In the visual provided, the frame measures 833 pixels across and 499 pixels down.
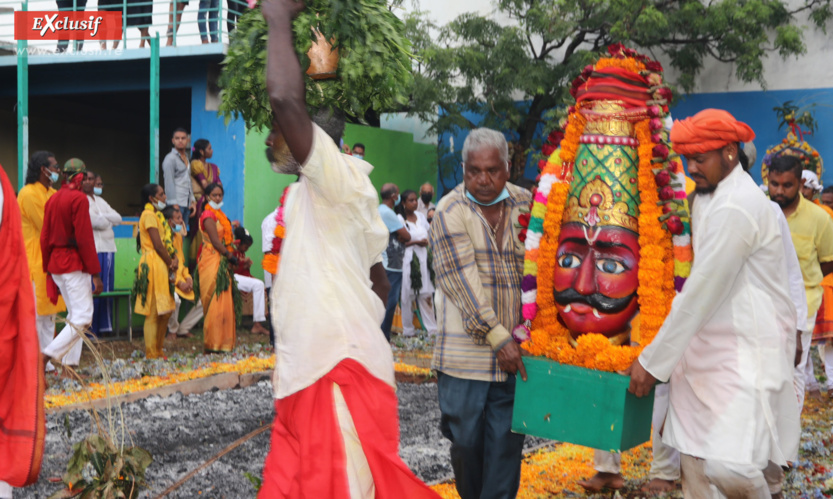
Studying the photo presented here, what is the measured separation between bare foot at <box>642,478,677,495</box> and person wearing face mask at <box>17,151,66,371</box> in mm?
6565

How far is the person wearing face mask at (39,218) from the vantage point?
29.4 feet

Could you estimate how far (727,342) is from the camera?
360cm

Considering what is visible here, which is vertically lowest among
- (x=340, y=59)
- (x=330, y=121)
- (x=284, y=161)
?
(x=284, y=161)

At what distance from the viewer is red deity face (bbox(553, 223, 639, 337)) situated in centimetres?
393

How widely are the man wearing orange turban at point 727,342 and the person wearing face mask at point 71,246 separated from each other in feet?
22.3

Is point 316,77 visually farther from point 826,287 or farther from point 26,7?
point 26,7

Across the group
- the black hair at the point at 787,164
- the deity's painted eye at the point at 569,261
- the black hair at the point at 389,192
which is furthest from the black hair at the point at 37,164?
the black hair at the point at 787,164

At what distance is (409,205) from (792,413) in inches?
347

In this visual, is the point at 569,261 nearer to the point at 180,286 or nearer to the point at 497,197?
the point at 497,197

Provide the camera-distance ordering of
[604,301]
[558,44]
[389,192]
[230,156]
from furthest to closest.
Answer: [558,44] < [230,156] < [389,192] < [604,301]

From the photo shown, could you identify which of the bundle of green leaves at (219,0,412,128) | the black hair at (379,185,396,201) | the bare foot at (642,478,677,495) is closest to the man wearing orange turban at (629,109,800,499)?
the bundle of green leaves at (219,0,412,128)

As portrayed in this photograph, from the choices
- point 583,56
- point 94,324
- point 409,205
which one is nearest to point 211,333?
point 94,324

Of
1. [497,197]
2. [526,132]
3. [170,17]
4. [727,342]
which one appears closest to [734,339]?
[727,342]

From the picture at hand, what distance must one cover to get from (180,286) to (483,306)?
25.2ft
